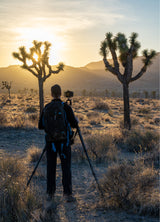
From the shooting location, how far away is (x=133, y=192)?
13.4 feet

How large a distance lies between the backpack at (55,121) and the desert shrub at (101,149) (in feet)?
11.1

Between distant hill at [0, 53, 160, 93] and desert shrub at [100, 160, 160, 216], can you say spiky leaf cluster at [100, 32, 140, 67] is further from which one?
distant hill at [0, 53, 160, 93]

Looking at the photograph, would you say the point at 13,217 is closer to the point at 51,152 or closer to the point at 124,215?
the point at 51,152

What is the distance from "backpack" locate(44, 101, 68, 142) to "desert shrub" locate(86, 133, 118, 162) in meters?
3.38

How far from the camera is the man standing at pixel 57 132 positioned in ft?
13.2

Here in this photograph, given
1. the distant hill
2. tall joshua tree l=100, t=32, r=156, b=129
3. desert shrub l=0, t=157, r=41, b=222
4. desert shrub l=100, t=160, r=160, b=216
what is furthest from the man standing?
the distant hill

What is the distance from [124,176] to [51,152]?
135 cm

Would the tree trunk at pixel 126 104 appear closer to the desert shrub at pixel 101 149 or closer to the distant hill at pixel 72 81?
the desert shrub at pixel 101 149

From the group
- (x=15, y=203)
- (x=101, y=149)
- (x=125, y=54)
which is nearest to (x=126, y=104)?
(x=125, y=54)

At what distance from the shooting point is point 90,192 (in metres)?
4.94

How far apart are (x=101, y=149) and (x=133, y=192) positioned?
3.53 meters

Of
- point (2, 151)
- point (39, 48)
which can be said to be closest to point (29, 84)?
point (39, 48)

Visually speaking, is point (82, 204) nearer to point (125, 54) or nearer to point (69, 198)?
point (69, 198)

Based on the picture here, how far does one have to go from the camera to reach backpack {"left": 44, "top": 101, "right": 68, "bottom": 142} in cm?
401
